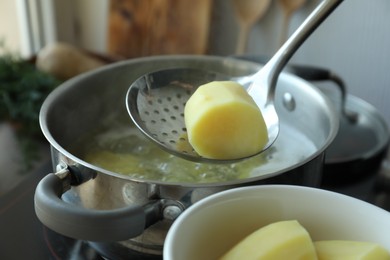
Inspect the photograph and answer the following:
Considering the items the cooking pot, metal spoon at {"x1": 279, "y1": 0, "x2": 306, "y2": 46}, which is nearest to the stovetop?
the cooking pot

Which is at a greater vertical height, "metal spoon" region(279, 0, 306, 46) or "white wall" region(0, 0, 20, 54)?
"metal spoon" region(279, 0, 306, 46)

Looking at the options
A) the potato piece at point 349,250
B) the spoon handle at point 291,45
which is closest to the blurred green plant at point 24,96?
the spoon handle at point 291,45

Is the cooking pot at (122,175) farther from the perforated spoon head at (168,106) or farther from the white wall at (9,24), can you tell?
the white wall at (9,24)

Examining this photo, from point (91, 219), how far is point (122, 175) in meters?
0.04

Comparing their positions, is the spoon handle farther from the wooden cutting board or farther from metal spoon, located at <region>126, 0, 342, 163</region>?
the wooden cutting board

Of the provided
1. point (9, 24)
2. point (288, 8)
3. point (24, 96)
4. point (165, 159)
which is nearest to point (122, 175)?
point (165, 159)

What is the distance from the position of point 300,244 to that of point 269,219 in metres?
0.05

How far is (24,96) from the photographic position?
2.40ft

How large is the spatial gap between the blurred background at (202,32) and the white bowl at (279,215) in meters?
0.43

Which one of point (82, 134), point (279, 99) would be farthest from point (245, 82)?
point (82, 134)

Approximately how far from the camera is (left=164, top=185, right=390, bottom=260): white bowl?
363 mm

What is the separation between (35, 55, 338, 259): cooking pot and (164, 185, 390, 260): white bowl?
19mm

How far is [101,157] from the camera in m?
0.54

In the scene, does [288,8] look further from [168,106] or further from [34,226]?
[34,226]
